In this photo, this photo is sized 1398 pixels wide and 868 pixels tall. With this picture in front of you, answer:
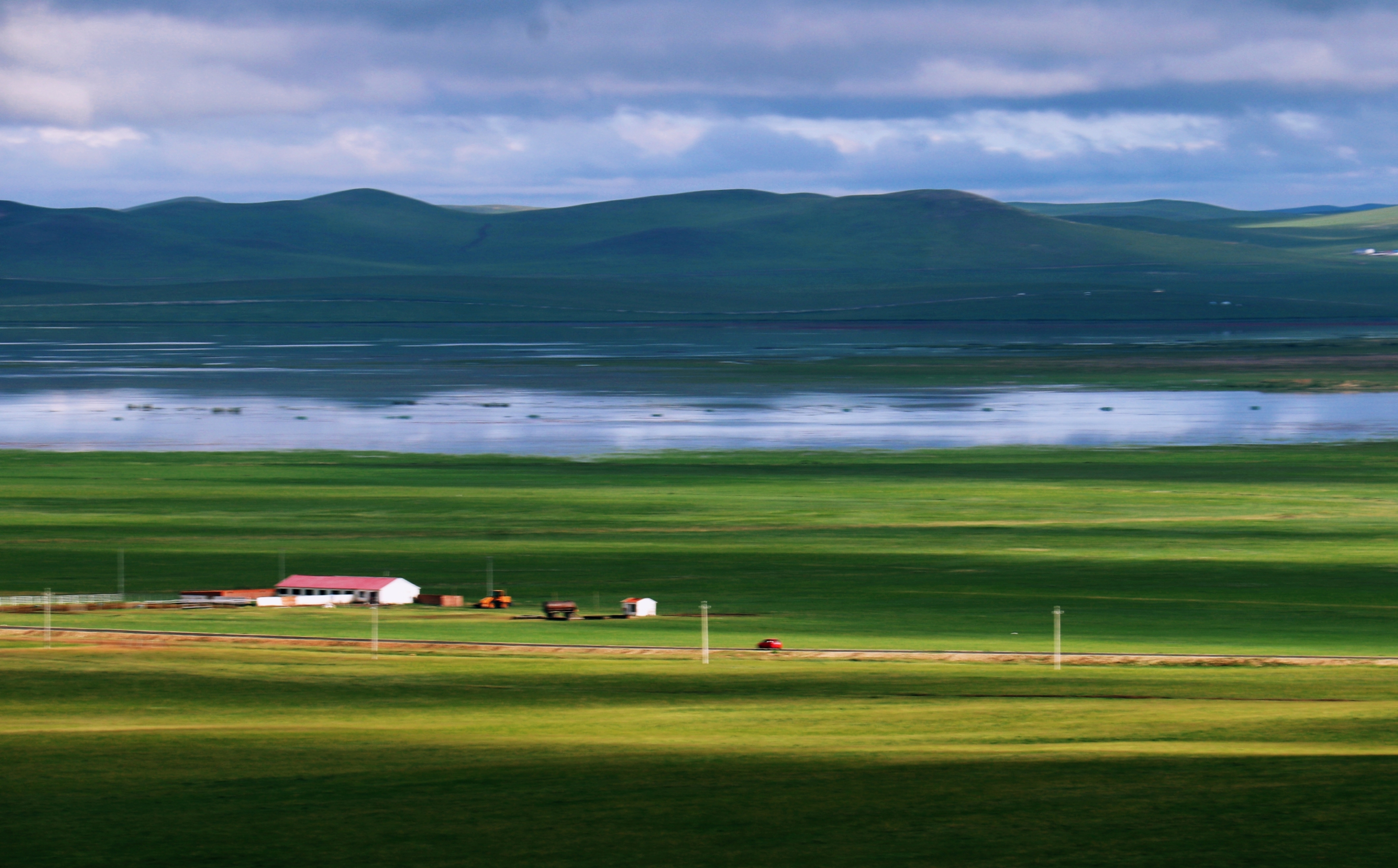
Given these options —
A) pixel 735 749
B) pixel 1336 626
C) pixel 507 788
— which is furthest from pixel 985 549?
pixel 507 788

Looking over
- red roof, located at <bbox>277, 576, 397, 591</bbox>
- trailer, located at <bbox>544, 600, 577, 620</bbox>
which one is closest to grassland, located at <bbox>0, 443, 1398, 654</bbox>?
trailer, located at <bbox>544, 600, 577, 620</bbox>

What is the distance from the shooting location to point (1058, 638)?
139 feet

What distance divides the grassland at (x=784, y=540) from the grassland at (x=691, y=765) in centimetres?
685

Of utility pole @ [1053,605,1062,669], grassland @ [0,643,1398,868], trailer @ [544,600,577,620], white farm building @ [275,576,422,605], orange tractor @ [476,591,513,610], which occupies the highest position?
white farm building @ [275,576,422,605]

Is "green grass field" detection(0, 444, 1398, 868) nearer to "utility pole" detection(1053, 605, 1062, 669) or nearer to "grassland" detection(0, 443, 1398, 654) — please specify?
"grassland" detection(0, 443, 1398, 654)

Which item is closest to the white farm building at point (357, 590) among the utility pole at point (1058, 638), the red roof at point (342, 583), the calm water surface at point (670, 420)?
the red roof at point (342, 583)

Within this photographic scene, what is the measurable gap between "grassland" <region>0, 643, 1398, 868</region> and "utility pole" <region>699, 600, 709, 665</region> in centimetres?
151

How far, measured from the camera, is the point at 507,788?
27297 millimetres

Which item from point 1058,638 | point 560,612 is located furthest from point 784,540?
point 1058,638

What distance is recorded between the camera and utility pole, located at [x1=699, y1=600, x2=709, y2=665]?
42469 millimetres

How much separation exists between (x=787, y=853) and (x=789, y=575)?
32.2 m

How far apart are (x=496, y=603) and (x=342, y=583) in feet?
16.3

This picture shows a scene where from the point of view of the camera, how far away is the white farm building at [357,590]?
172ft

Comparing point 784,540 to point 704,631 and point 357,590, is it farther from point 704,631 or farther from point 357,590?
point 704,631
